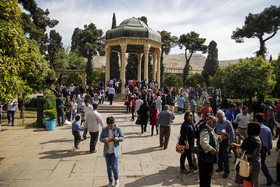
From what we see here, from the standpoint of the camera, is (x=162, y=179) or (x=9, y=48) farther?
(x=9, y=48)

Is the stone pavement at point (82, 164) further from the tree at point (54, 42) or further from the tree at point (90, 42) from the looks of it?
the tree at point (54, 42)

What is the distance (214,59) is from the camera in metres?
43.7

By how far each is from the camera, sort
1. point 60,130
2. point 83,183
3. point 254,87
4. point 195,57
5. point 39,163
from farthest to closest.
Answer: point 195,57, point 254,87, point 60,130, point 39,163, point 83,183

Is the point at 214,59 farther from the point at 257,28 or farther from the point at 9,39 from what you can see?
the point at 9,39

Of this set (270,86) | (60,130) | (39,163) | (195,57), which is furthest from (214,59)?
(195,57)

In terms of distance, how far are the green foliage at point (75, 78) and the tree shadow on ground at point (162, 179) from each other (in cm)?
2516

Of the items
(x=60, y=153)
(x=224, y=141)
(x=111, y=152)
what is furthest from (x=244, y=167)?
(x=60, y=153)

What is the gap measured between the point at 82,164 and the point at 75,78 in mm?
24357

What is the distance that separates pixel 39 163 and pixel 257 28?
3958 cm

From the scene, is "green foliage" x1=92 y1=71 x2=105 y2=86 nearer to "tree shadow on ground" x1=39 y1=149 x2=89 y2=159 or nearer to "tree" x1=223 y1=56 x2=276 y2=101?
"tree" x1=223 y1=56 x2=276 y2=101

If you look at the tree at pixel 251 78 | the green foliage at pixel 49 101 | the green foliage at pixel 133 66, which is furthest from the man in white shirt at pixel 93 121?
the green foliage at pixel 133 66

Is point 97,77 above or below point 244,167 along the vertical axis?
above

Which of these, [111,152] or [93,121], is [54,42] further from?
[111,152]

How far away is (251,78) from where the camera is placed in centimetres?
1282
